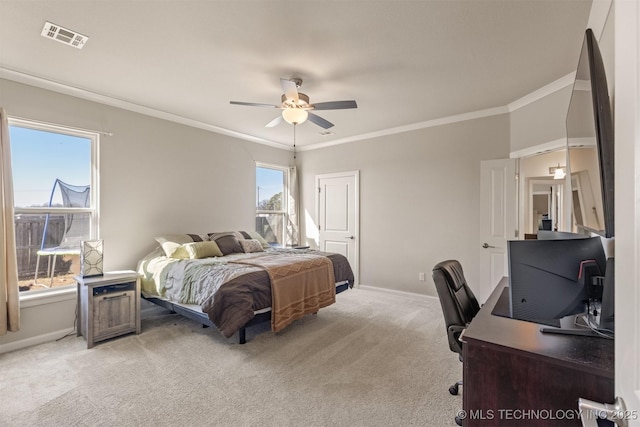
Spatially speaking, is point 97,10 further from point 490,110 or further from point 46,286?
point 490,110

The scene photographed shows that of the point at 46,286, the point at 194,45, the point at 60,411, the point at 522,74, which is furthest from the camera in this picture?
the point at 46,286

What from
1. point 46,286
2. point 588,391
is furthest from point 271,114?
point 588,391

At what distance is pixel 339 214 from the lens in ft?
17.9

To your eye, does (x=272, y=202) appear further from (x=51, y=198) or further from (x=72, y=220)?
(x=51, y=198)

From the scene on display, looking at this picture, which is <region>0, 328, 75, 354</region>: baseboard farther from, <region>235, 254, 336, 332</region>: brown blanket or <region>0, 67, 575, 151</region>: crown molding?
<region>0, 67, 575, 151</region>: crown molding

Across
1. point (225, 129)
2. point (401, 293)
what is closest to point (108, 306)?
point (225, 129)

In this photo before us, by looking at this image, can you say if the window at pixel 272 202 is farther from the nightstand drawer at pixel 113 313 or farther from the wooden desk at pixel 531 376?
the wooden desk at pixel 531 376

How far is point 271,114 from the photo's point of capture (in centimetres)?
405

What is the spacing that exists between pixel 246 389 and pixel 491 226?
3.42 metres

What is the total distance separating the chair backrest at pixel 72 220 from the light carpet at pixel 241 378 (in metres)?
1.04

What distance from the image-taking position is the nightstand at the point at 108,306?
2.88 meters

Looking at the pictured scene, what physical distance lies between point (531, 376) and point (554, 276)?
46cm

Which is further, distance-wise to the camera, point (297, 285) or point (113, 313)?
point (297, 285)

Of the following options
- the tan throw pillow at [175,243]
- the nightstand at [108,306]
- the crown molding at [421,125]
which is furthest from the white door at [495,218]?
the nightstand at [108,306]
